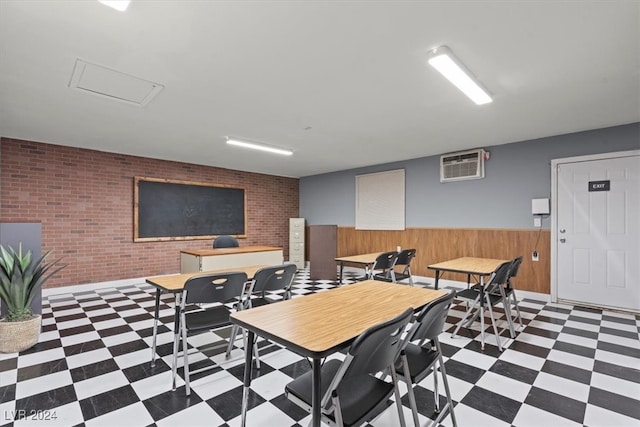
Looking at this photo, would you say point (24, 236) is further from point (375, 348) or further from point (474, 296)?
point (474, 296)

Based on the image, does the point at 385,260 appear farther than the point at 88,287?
No

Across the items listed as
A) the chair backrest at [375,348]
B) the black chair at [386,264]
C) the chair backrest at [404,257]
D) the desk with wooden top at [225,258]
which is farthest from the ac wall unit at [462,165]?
the chair backrest at [375,348]

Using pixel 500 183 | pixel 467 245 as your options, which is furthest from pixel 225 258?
pixel 500 183

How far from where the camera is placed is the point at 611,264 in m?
4.20

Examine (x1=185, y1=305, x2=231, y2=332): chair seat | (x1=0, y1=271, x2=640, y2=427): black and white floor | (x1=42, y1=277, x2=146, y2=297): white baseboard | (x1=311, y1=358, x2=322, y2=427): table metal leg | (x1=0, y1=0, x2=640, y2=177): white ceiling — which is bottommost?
(x1=0, y1=271, x2=640, y2=427): black and white floor

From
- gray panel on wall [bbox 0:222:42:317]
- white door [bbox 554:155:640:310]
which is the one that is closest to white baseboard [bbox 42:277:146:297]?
gray panel on wall [bbox 0:222:42:317]

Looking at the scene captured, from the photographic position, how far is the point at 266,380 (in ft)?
7.90

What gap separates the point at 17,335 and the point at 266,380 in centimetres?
251

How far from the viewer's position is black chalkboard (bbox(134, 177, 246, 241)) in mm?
6066

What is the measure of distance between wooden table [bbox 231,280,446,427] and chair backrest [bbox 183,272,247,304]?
0.60 meters

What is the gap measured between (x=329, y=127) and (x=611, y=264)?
176 inches

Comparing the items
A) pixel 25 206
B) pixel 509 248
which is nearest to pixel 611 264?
pixel 509 248

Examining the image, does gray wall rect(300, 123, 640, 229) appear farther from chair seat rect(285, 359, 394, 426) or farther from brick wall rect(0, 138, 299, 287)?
brick wall rect(0, 138, 299, 287)

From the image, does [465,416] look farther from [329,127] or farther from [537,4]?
[329,127]
